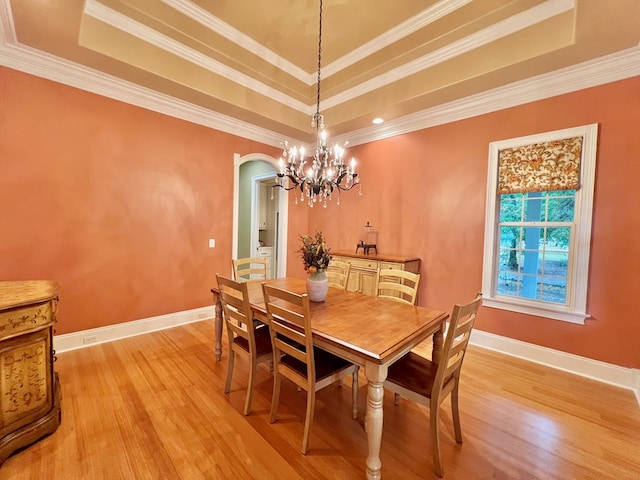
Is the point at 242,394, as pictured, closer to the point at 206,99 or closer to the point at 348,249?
the point at 348,249

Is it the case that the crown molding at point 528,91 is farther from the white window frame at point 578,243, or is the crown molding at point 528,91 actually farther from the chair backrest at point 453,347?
the chair backrest at point 453,347

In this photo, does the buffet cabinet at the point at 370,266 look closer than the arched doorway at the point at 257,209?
Yes

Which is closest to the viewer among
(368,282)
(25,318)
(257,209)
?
(25,318)

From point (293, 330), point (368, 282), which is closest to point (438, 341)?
point (293, 330)

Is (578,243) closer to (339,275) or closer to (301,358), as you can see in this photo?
(339,275)

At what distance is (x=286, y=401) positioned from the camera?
225cm

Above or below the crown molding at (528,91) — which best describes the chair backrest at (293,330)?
below

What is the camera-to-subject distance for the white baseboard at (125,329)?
2939 mm

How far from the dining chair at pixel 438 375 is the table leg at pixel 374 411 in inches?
8.6

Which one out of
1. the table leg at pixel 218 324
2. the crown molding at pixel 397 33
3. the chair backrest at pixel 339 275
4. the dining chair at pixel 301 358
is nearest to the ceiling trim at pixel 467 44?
the crown molding at pixel 397 33

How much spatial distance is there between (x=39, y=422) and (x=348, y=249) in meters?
3.79

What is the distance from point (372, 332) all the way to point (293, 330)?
0.50 metres

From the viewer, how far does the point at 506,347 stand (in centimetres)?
311

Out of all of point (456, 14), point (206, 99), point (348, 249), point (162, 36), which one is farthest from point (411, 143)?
point (162, 36)
